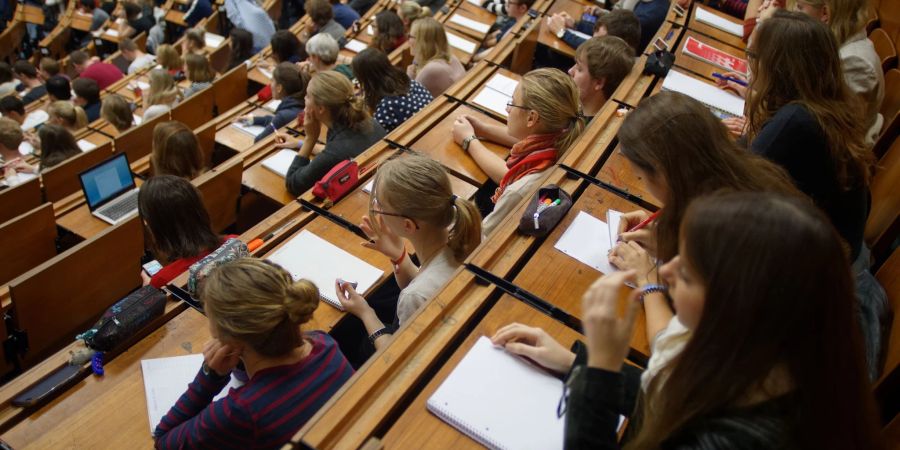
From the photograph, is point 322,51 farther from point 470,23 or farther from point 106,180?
point 106,180

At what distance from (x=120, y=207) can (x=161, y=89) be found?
1571mm

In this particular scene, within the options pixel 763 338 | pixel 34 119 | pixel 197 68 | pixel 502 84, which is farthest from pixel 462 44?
pixel 763 338

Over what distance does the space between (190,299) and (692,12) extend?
10.6 feet

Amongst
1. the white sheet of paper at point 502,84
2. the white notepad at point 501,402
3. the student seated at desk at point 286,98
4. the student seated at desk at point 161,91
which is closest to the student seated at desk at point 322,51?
the student seated at desk at point 286,98

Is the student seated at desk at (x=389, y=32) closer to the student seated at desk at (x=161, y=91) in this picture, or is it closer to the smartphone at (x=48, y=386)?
the student seated at desk at (x=161, y=91)

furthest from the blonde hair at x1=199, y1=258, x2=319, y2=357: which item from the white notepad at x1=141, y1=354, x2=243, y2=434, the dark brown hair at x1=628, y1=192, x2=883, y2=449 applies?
the dark brown hair at x1=628, y1=192, x2=883, y2=449

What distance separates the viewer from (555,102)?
1.92 m

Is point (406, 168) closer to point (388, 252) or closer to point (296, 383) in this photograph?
point (388, 252)

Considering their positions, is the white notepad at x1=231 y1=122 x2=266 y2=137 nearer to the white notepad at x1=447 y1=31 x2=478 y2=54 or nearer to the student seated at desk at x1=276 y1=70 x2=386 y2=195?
the student seated at desk at x1=276 y1=70 x2=386 y2=195

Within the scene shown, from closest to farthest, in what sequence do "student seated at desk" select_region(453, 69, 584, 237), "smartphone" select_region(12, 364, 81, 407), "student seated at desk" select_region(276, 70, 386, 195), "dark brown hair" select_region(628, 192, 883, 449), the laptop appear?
"dark brown hair" select_region(628, 192, 883, 449) → "smartphone" select_region(12, 364, 81, 407) → "student seated at desk" select_region(453, 69, 584, 237) → "student seated at desk" select_region(276, 70, 386, 195) → the laptop

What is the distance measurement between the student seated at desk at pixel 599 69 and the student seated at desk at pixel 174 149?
1.53 metres

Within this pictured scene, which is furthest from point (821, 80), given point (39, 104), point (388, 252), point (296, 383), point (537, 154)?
point (39, 104)

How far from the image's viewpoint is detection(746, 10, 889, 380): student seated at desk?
150 cm

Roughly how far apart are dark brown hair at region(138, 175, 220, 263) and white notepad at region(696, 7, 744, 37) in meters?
2.91
